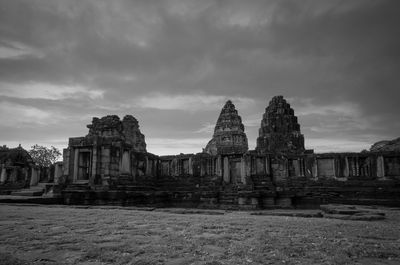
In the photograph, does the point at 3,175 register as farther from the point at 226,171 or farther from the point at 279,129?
the point at 279,129

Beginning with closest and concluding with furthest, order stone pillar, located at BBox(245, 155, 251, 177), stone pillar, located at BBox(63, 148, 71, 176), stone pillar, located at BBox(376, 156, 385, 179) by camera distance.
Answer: stone pillar, located at BBox(63, 148, 71, 176) < stone pillar, located at BBox(376, 156, 385, 179) < stone pillar, located at BBox(245, 155, 251, 177)

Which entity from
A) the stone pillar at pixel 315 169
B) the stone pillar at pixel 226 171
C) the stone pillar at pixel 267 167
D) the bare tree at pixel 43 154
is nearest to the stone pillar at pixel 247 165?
the stone pillar at pixel 267 167

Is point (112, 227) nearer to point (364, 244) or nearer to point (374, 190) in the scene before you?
point (364, 244)

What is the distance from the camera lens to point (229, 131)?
171 ft

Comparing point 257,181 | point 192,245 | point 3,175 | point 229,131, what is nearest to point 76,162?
point 257,181

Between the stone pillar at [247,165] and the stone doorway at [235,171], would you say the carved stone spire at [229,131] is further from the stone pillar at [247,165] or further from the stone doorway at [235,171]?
the stone pillar at [247,165]

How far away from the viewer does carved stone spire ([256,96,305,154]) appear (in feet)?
140

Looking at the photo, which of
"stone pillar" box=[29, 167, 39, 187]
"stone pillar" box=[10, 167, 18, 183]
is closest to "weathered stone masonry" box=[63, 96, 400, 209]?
"stone pillar" box=[29, 167, 39, 187]

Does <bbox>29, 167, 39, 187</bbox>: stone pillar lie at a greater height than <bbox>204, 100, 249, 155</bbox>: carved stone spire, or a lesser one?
lesser

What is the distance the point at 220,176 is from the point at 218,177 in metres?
0.21

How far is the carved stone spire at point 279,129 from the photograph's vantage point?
4272cm

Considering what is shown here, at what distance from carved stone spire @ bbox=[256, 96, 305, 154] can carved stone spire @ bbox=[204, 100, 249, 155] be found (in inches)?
251

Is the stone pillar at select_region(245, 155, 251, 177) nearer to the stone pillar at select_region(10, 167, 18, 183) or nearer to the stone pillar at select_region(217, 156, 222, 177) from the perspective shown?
the stone pillar at select_region(217, 156, 222, 177)

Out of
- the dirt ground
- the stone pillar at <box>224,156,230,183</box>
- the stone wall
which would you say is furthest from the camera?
the stone pillar at <box>224,156,230,183</box>
